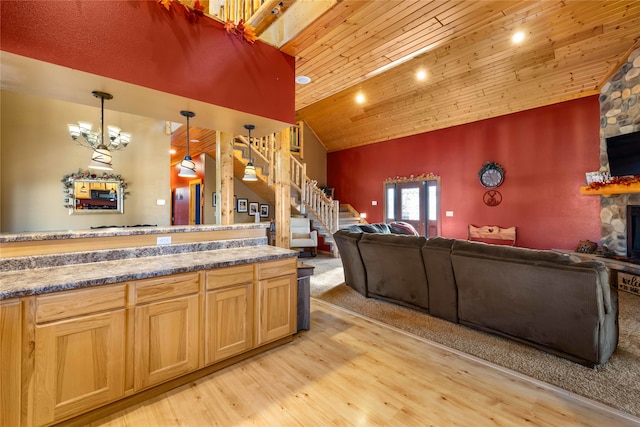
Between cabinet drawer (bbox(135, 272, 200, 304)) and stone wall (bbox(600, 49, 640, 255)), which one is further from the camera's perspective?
stone wall (bbox(600, 49, 640, 255))

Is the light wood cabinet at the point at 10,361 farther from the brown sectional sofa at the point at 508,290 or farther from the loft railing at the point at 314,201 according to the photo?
the loft railing at the point at 314,201

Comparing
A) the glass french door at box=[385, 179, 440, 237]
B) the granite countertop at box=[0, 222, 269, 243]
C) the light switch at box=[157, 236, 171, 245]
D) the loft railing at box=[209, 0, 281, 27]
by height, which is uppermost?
the loft railing at box=[209, 0, 281, 27]

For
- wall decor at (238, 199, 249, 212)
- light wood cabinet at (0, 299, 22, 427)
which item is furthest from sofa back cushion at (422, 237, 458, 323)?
wall decor at (238, 199, 249, 212)

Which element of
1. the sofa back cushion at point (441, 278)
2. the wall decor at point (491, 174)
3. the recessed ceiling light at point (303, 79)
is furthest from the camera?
the wall decor at point (491, 174)

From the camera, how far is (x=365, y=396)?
200 centimetres

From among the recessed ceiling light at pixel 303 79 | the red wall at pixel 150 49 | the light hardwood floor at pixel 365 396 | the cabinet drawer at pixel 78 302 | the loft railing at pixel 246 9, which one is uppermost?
the loft railing at pixel 246 9

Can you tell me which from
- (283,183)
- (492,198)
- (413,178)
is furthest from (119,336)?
(413,178)

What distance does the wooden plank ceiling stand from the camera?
2.72 meters

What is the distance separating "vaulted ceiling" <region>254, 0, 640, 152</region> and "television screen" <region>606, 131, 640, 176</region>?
3.90 feet

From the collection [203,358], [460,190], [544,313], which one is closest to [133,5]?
[203,358]

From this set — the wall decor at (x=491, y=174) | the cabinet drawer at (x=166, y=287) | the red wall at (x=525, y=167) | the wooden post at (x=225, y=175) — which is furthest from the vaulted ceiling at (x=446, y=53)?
the cabinet drawer at (x=166, y=287)

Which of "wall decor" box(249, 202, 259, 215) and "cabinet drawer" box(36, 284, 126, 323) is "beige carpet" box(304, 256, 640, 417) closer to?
"cabinet drawer" box(36, 284, 126, 323)

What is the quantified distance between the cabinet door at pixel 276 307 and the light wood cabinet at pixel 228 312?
0.10 m

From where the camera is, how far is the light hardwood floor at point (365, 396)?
69.7 inches
